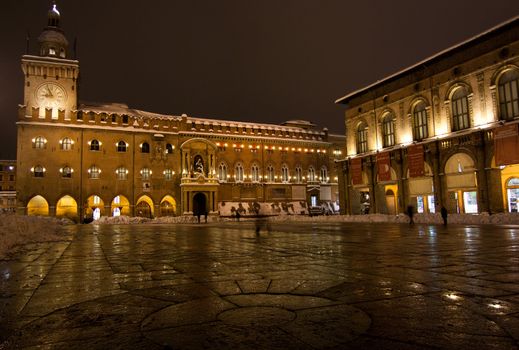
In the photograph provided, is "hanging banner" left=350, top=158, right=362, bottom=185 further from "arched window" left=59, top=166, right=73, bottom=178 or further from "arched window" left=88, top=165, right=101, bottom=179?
"arched window" left=59, top=166, right=73, bottom=178

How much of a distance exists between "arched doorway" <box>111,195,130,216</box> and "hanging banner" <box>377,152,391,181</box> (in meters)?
30.0

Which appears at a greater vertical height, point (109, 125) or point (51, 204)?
point (109, 125)

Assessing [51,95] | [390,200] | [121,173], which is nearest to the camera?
[390,200]

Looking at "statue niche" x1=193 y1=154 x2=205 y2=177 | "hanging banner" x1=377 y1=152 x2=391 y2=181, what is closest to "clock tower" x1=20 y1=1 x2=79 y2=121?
"statue niche" x1=193 y1=154 x2=205 y2=177

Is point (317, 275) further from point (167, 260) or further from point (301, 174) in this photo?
point (301, 174)

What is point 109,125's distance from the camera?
161 feet

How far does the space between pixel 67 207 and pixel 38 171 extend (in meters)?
5.13

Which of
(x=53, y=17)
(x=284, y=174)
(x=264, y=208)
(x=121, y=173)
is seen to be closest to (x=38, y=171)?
(x=121, y=173)

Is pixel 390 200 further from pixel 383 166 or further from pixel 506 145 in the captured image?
pixel 506 145

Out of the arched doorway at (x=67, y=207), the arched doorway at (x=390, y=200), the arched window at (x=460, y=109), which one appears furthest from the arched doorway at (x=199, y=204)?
the arched window at (x=460, y=109)

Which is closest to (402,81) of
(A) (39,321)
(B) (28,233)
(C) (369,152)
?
(C) (369,152)

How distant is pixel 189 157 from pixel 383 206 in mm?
25814

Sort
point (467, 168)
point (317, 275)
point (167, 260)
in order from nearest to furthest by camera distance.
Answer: point (317, 275), point (167, 260), point (467, 168)

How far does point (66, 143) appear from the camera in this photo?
46719mm
